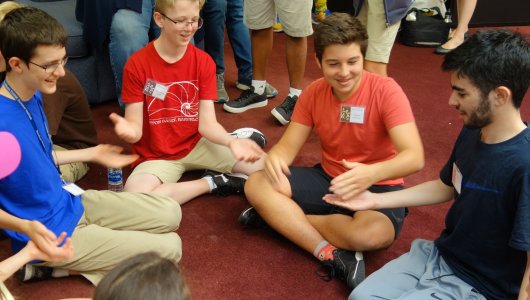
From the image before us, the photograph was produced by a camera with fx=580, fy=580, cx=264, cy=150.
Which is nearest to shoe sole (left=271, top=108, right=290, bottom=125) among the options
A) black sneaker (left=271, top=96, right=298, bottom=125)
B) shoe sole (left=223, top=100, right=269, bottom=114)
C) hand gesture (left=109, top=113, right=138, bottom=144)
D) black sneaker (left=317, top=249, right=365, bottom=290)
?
black sneaker (left=271, top=96, right=298, bottom=125)

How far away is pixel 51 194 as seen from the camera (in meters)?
1.64

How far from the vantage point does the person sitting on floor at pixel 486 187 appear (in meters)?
1.34

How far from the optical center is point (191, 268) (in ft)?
6.05

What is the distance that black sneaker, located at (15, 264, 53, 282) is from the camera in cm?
171

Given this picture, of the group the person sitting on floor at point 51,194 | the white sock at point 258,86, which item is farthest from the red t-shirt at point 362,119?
the white sock at point 258,86

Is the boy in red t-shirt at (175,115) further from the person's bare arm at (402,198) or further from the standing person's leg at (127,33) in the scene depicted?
the person's bare arm at (402,198)

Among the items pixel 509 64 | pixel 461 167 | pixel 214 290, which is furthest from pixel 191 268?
pixel 509 64

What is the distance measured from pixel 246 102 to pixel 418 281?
1.71 meters

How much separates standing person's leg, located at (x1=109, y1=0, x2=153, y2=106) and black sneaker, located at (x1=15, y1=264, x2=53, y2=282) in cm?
121

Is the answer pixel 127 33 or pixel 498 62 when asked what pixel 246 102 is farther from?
pixel 498 62

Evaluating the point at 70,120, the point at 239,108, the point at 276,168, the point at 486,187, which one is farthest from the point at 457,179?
the point at 239,108

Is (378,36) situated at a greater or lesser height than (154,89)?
greater

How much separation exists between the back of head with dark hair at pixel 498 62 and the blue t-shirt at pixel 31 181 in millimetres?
1140

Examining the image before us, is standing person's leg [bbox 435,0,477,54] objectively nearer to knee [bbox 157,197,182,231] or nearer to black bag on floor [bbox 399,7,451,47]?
black bag on floor [bbox 399,7,451,47]
